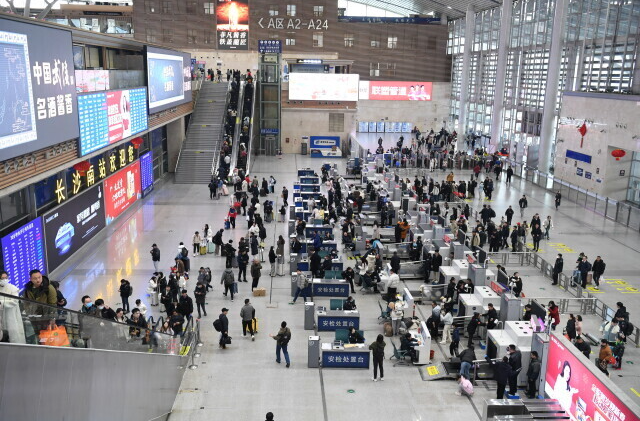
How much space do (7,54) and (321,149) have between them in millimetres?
37483

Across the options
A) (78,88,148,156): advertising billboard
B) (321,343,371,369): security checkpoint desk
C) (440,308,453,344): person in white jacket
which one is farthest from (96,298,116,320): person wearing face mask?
(440,308,453,344): person in white jacket

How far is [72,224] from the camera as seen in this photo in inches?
779

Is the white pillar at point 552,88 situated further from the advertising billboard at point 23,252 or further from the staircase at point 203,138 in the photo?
the advertising billboard at point 23,252

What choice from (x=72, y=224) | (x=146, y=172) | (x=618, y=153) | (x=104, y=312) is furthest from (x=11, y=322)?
(x=618, y=153)

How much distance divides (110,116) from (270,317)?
30.2 ft

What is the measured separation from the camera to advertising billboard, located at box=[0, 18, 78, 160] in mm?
12516

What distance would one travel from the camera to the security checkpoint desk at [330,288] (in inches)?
742

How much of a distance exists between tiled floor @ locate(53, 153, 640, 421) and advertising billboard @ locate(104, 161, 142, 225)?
0.59 m

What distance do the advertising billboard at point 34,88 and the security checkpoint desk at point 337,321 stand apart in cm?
838

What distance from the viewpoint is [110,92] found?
20625mm

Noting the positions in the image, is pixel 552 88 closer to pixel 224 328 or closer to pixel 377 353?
pixel 377 353

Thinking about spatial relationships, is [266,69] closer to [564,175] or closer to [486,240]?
[564,175]

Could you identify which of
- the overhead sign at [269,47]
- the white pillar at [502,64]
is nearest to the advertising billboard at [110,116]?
the overhead sign at [269,47]

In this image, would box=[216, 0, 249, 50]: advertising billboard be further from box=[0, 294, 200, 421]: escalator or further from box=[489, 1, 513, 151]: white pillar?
box=[0, 294, 200, 421]: escalator
